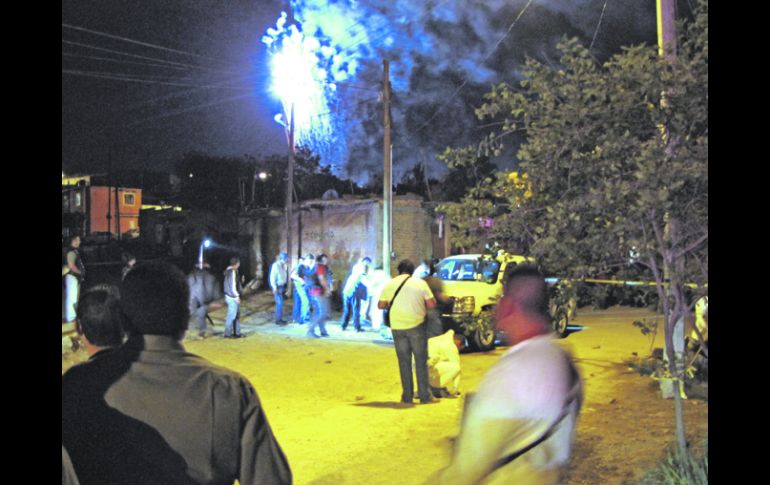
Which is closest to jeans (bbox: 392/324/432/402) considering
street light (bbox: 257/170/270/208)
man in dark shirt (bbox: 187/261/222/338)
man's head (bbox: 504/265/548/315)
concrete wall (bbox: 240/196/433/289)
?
man's head (bbox: 504/265/548/315)

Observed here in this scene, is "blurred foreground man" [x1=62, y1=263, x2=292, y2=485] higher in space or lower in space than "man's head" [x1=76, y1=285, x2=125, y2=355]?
lower

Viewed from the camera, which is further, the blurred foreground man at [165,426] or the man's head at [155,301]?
the man's head at [155,301]

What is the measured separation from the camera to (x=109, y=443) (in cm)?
205

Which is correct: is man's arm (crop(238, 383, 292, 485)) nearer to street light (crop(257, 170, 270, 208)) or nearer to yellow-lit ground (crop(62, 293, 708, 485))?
yellow-lit ground (crop(62, 293, 708, 485))

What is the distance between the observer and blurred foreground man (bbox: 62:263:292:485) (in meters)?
2.03

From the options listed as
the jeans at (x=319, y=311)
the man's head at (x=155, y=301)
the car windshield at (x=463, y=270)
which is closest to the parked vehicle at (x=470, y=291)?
the car windshield at (x=463, y=270)

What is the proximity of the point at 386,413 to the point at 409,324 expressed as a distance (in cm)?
117

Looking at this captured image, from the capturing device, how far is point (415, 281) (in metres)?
8.50

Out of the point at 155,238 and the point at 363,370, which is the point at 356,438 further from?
the point at 155,238

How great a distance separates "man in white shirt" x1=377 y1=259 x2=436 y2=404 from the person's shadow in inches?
247

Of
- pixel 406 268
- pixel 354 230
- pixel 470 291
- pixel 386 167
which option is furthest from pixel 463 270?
Answer: pixel 354 230

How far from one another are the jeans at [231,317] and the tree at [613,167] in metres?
9.94

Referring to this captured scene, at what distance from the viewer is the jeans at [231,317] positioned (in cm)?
1441

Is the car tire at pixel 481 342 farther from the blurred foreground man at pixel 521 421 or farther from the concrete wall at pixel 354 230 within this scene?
the blurred foreground man at pixel 521 421
